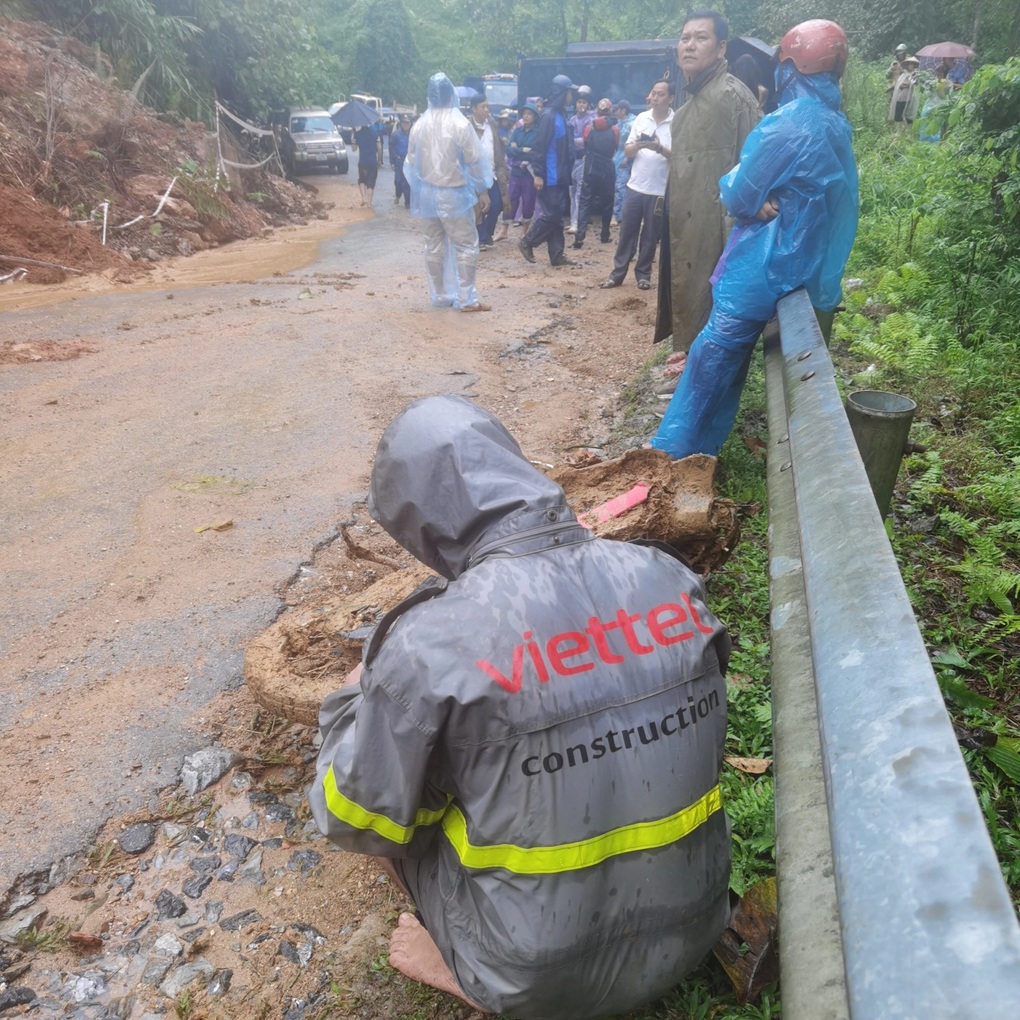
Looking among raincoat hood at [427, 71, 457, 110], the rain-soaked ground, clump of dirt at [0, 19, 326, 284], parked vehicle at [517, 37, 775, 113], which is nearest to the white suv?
parked vehicle at [517, 37, 775, 113]

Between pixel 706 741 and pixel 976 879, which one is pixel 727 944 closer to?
pixel 706 741

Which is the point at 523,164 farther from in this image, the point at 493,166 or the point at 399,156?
the point at 399,156

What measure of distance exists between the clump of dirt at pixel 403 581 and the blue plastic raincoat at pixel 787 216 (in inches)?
25.4

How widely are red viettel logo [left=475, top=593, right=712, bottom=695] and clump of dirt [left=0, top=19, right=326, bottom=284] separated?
369 inches

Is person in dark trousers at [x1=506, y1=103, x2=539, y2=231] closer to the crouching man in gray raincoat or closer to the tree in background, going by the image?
the crouching man in gray raincoat

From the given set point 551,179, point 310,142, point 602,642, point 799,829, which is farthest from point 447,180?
point 310,142

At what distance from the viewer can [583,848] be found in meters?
1.42

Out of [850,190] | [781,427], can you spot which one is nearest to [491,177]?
[850,190]

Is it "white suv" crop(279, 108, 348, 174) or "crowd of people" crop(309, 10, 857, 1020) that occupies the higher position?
"crowd of people" crop(309, 10, 857, 1020)

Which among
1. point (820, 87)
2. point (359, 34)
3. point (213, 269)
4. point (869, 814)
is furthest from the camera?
point (359, 34)

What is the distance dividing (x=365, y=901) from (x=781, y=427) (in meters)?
1.59

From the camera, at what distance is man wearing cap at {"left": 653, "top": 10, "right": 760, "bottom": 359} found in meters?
4.36

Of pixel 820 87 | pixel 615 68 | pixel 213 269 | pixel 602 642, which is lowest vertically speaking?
pixel 213 269

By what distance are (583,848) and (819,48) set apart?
10.00 feet
